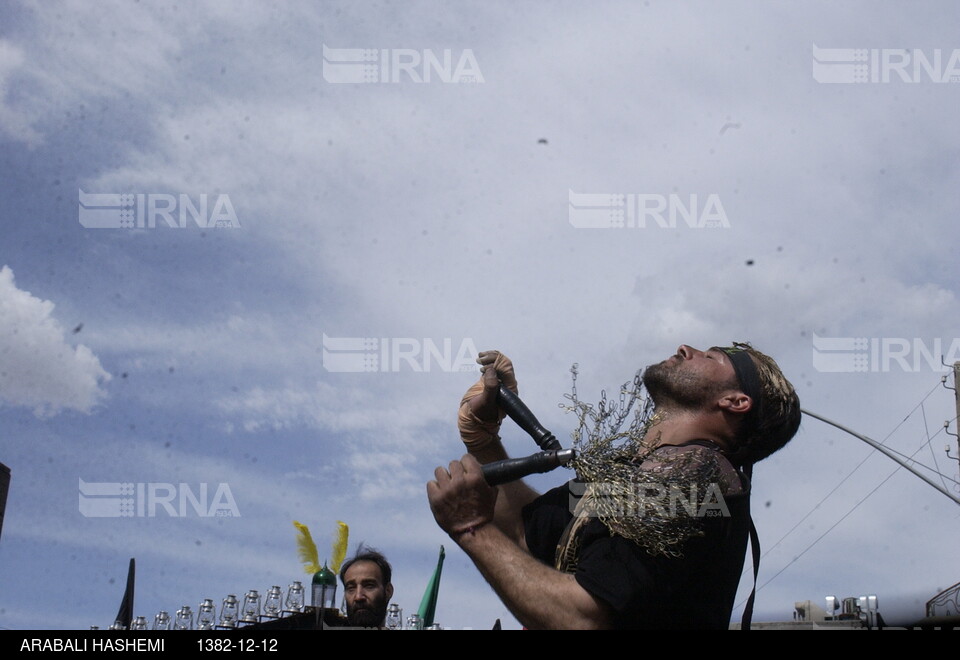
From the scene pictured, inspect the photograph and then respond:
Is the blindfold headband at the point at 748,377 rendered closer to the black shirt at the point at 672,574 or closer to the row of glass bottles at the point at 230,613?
the black shirt at the point at 672,574

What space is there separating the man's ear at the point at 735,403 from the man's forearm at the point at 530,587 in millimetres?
1004

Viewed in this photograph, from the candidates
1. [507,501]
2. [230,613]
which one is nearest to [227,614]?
[230,613]

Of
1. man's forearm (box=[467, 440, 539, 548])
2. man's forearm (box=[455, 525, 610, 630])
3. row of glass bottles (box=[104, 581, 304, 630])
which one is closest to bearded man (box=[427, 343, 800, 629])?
man's forearm (box=[455, 525, 610, 630])

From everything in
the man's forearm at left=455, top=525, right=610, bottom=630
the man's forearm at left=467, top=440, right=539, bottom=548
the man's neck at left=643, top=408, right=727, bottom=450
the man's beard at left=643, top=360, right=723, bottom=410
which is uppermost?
the man's beard at left=643, top=360, right=723, bottom=410

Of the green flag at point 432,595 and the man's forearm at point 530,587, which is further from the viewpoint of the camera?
the green flag at point 432,595

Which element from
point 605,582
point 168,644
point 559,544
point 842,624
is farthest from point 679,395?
point 842,624

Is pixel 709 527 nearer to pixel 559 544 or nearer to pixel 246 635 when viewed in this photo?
pixel 559 544

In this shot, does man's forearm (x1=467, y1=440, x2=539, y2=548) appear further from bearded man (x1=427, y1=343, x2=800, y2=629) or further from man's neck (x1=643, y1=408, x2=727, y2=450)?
man's neck (x1=643, y1=408, x2=727, y2=450)

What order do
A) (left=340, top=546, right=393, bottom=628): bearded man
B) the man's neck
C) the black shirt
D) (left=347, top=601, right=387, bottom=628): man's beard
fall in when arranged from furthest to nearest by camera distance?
(left=340, top=546, right=393, bottom=628): bearded man → (left=347, top=601, right=387, bottom=628): man's beard → the man's neck → the black shirt

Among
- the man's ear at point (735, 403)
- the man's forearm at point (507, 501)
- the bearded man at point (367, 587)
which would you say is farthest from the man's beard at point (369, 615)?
the man's ear at point (735, 403)

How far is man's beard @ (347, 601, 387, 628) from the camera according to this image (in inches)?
263

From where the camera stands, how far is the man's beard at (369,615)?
263 inches

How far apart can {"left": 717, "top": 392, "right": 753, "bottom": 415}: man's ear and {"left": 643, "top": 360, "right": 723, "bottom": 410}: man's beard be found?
0.13 feet

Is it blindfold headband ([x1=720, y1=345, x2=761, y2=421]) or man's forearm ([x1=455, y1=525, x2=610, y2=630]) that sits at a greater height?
blindfold headband ([x1=720, y1=345, x2=761, y2=421])
